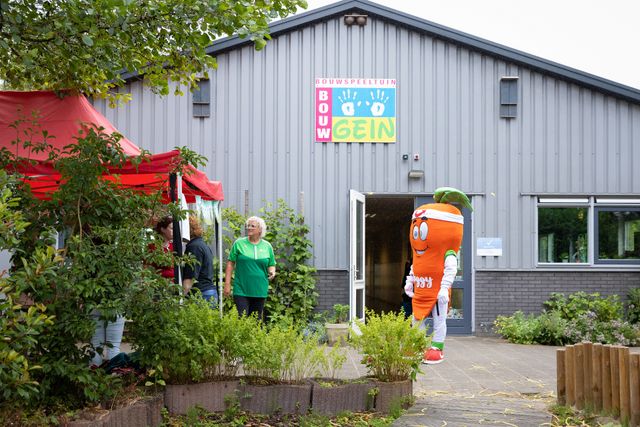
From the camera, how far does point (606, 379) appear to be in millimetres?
5953

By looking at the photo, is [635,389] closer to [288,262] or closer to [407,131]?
[288,262]

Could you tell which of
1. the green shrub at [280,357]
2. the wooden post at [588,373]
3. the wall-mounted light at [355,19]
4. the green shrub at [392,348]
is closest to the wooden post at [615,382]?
the wooden post at [588,373]

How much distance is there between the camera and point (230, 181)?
13094 millimetres

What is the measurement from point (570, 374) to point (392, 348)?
4.87 ft

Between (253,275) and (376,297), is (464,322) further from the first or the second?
(376,297)

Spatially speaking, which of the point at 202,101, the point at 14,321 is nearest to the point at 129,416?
the point at 14,321

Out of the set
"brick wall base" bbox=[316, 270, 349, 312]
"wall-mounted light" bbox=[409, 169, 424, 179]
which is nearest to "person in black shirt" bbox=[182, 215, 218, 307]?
"brick wall base" bbox=[316, 270, 349, 312]

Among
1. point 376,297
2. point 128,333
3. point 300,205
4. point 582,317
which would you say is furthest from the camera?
point 376,297

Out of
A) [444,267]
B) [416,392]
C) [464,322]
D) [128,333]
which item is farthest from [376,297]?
[128,333]

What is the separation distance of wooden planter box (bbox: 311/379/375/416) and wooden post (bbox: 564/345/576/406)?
162 centimetres

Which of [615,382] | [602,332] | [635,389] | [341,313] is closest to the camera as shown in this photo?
[635,389]

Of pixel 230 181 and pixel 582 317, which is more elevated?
pixel 230 181

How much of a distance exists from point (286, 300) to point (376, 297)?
13814 mm

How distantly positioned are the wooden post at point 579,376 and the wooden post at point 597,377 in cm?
19
